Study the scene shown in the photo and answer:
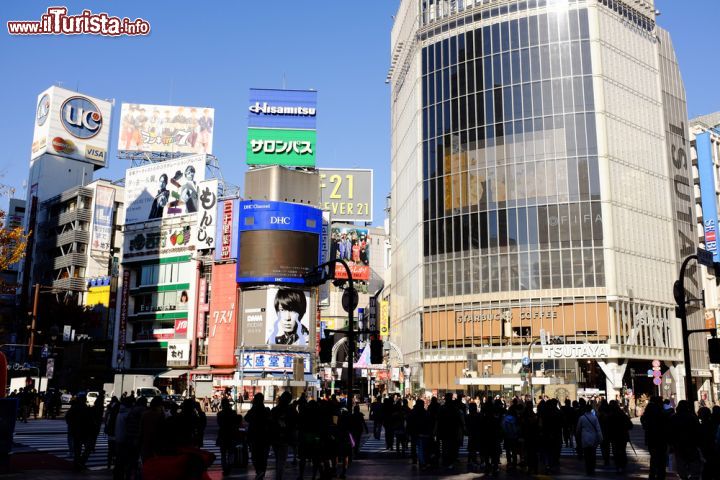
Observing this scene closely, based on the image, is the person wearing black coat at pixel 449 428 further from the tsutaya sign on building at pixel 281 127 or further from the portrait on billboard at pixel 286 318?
the tsutaya sign on building at pixel 281 127

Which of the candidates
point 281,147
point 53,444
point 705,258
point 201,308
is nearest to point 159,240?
point 201,308

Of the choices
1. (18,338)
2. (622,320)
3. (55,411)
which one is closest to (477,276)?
(622,320)

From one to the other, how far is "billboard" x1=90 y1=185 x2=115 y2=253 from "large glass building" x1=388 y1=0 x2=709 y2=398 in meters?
47.3

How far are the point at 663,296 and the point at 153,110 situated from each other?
2716 inches

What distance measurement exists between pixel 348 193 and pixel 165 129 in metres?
28.5

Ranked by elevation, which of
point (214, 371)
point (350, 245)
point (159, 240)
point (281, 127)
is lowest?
point (214, 371)

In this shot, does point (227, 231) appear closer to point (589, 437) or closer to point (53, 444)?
point (53, 444)

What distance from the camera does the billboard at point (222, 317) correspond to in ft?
251

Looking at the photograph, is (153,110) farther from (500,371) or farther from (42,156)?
(500,371)

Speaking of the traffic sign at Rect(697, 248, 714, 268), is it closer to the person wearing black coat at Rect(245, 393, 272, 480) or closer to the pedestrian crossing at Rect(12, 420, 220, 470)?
the person wearing black coat at Rect(245, 393, 272, 480)

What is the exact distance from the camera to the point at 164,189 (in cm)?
8762

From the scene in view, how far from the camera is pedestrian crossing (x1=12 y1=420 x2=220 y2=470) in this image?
20791mm

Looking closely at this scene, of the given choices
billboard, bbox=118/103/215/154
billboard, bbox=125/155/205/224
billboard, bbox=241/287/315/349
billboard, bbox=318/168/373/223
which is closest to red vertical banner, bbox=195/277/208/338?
billboard, bbox=241/287/315/349

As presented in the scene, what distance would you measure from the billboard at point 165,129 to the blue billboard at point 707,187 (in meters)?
63.6
